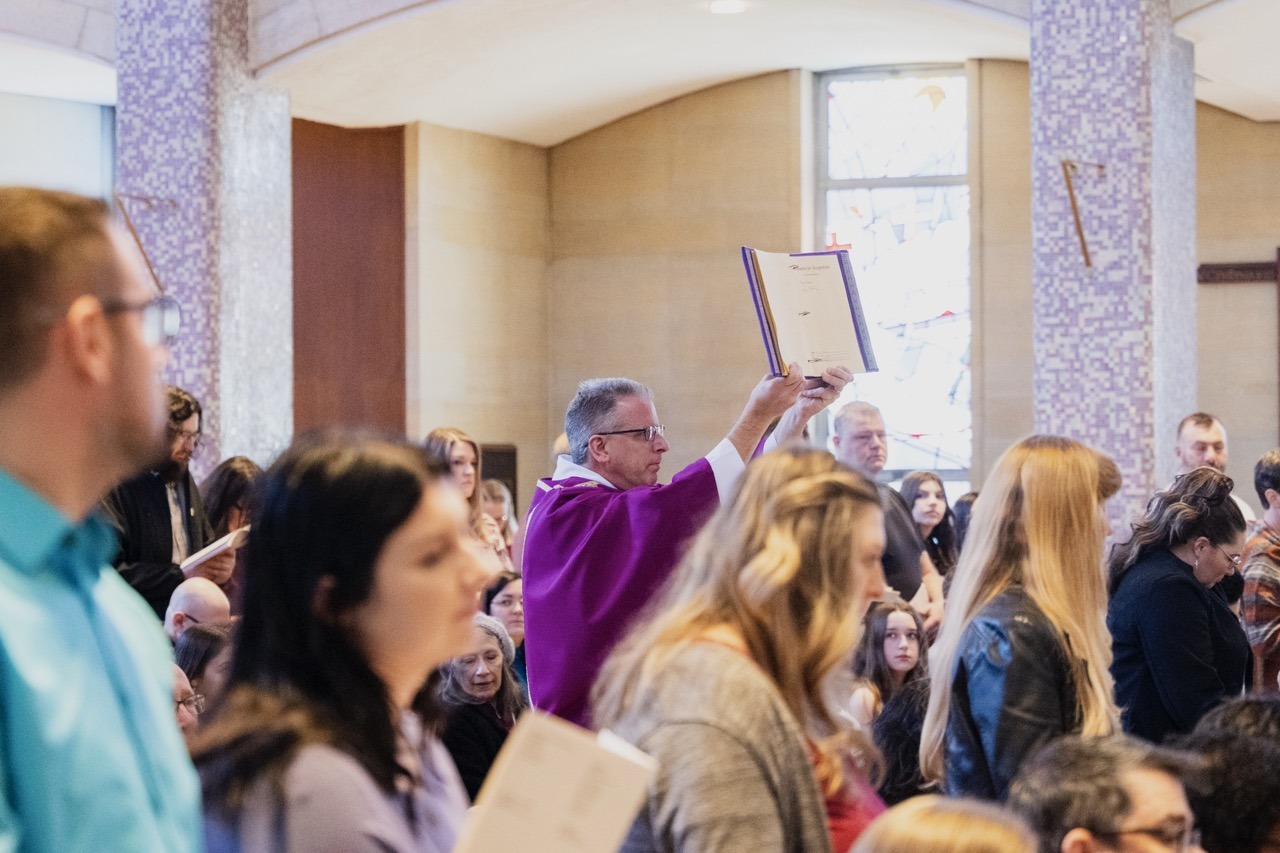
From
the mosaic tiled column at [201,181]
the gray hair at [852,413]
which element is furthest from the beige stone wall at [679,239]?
the gray hair at [852,413]

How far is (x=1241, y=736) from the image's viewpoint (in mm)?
2971

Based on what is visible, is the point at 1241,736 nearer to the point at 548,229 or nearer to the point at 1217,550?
the point at 1217,550

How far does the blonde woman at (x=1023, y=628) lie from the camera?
3.08 meters

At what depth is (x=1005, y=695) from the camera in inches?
121

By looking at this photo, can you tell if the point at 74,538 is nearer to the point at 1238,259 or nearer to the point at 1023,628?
the point at 1023,628

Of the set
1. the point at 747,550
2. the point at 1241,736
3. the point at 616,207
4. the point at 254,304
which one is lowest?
the point at 1241,736

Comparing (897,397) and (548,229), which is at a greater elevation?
(548,229)

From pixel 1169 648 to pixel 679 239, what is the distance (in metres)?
7.96

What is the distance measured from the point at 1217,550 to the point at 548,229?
831 centimetres

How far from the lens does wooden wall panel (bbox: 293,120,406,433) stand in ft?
36.1

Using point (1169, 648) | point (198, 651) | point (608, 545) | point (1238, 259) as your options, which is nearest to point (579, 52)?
point (1238, 259)

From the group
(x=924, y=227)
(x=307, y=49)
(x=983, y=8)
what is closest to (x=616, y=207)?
(x=924, y=227)

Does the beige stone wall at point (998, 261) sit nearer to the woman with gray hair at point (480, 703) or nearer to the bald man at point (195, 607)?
the woman with gray hair at point (480, 703)

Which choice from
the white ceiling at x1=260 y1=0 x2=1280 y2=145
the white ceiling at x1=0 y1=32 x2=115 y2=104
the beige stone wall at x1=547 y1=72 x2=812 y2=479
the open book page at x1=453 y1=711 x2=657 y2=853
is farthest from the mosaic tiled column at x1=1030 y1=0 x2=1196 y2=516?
the open book page at x1=453 y1=711 x2=657 y2=853
